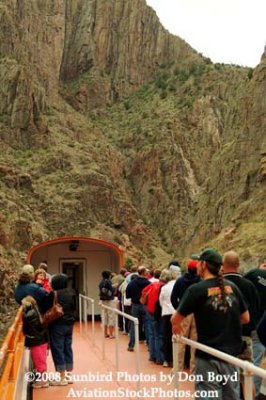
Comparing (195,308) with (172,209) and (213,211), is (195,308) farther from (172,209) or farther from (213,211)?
(172,209)

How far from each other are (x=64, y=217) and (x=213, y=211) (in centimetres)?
3387

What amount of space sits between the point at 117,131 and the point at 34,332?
82.3 m

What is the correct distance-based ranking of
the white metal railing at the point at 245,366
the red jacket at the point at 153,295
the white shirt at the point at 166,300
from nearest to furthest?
the white metal railing at the point at 245,366 < the white shirt at the point at 166,300 < the red jacket at the point at 153,295

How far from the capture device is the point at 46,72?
88.2 m

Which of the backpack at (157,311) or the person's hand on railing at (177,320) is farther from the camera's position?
the backpack at (157,311)

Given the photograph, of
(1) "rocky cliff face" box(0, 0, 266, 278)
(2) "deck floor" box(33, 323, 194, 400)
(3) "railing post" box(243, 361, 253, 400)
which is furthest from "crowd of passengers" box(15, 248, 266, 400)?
(1) "rocky cliff face" box(0, 0, 266, 278)

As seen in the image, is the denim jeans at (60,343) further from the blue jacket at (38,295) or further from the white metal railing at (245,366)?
the white metal railing at (245,366)

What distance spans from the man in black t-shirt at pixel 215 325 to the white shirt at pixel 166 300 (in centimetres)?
559

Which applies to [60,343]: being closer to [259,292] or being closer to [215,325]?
[259,292]

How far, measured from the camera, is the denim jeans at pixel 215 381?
5871 millimetres

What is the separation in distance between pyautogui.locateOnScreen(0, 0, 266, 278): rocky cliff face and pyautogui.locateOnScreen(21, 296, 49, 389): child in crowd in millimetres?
20106

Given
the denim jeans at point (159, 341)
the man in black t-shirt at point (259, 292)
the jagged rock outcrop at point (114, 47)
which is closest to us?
the man in black t-shirt at point (259, 292)

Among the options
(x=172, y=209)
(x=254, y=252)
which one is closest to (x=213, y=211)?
(x=254, y=252)

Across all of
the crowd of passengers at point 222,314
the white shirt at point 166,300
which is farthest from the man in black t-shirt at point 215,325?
the white shirt at point 166,300
